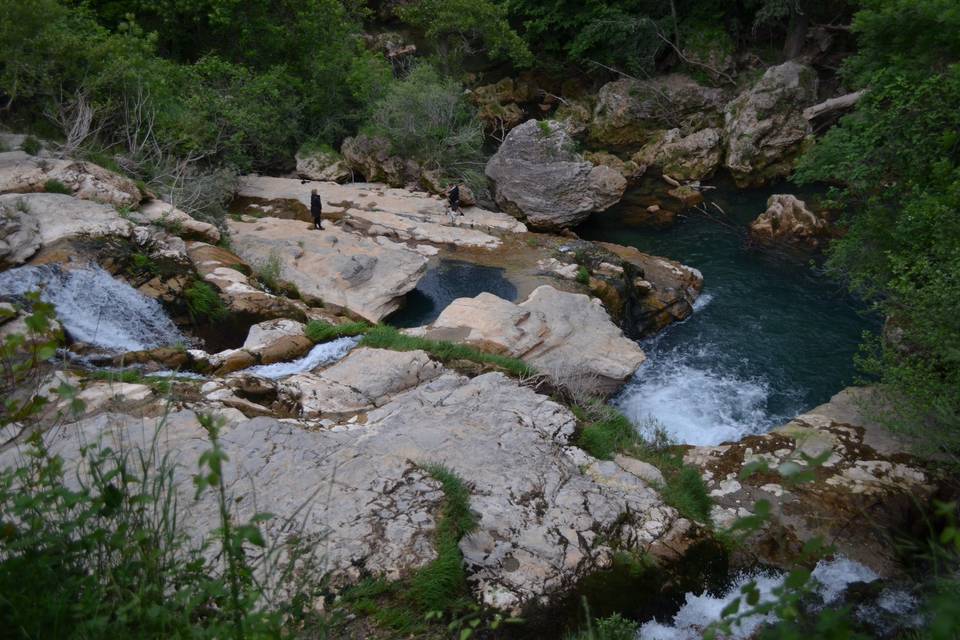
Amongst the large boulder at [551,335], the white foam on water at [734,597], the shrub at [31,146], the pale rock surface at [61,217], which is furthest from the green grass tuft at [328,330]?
the shrub at [31,146]

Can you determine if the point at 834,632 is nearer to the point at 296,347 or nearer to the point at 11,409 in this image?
the point at 11,409

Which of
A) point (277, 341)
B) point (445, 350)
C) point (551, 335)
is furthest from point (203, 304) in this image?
point (551, 335)

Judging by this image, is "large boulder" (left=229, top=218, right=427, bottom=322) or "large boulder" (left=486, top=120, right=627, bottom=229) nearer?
"large boulder" (left=229, top=218, right=427, bottom=322)

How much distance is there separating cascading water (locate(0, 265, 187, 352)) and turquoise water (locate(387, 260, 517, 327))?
4.43 metres

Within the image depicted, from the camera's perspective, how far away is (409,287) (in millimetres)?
13430

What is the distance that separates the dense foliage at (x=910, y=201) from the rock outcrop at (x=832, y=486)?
587 millimetres

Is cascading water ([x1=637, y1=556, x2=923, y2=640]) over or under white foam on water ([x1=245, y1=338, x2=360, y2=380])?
over

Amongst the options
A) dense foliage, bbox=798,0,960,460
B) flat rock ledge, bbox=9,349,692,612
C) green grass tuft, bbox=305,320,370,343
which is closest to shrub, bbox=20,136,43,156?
green grass tuft, bbox=305,320,370,343

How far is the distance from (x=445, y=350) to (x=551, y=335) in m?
2.59

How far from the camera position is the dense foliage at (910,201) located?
8180 mm

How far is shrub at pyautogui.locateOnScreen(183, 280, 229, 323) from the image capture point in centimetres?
1066

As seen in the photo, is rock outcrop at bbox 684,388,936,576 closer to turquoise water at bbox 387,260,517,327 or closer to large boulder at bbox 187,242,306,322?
turquoise water at bbox 387,260,517,327

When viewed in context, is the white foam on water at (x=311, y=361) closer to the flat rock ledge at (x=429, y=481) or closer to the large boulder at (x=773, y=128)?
the flat rock ledge at (x=429, y=481)

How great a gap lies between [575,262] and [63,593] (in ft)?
43.7
